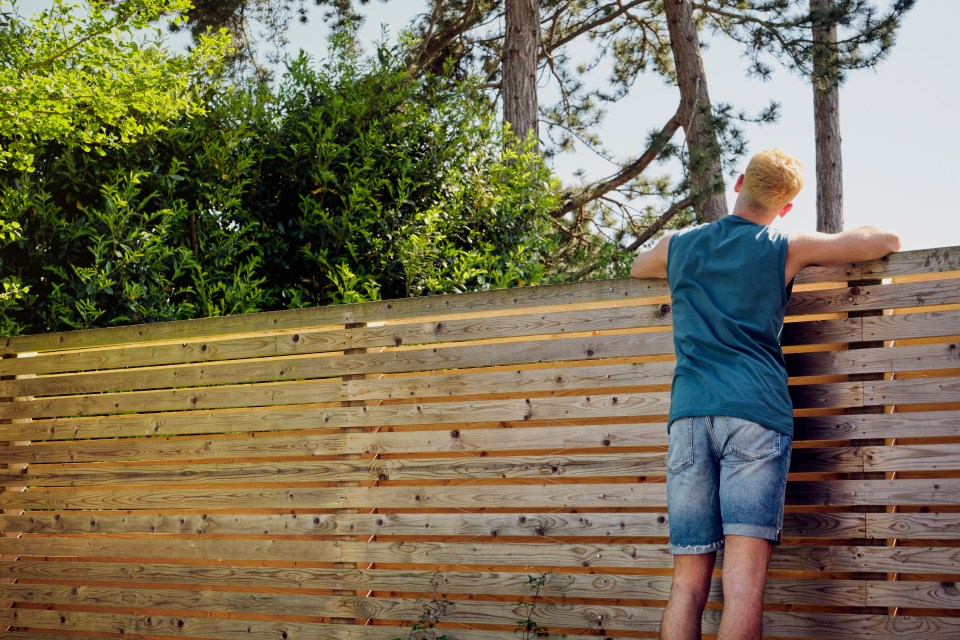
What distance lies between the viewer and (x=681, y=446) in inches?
121

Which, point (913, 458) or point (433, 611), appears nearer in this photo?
point (913, 458)

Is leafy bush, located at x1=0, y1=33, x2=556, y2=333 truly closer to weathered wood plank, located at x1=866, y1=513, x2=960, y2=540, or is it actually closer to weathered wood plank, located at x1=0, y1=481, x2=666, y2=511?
weathered wood plank, located at x1=0, y1=481, x2=666, y2=511

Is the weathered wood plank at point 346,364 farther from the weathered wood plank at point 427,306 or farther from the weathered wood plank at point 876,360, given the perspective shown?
the weathered wood plank at point 876,360

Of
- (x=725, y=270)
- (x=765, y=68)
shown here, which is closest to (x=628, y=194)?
(x=765, y=68)

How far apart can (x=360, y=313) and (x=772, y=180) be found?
223cm

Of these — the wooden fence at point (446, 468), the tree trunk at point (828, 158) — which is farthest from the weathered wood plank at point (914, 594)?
the tree trunk at point (828, 158)

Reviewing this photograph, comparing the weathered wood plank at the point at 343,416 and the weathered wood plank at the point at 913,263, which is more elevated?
the weathered wood plank at the point at 913,263

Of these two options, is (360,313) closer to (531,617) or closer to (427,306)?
(427,306)

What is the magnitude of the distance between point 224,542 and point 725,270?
303 centimetres

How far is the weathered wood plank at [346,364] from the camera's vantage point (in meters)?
3.97

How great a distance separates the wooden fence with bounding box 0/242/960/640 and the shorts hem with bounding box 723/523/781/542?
0.63 m

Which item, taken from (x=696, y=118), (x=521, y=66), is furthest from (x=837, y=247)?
(x=696, y=118)

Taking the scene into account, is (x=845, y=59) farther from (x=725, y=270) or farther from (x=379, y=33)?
(x=725, y=270)

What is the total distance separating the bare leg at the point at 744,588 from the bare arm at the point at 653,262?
1.13 meters
